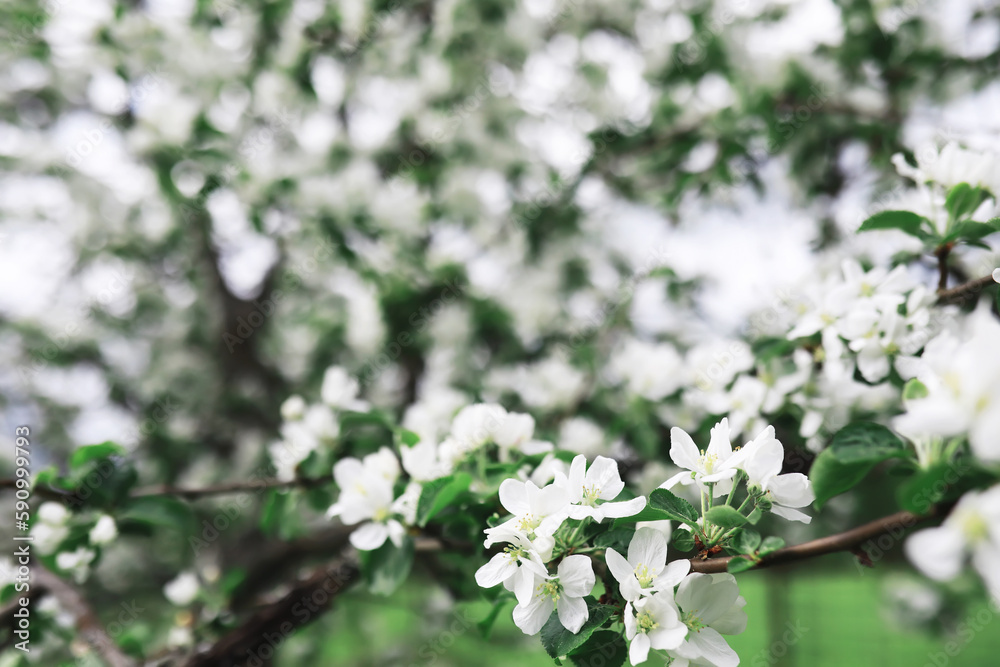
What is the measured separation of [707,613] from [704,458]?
158mm

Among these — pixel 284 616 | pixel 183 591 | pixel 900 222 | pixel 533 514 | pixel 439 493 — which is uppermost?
pixel 900 222

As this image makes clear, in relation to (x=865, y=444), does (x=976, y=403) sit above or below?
above

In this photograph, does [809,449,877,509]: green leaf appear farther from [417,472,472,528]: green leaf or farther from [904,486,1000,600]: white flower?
[417,472,472,528]: green leaf

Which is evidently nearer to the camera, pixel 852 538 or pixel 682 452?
pixel 852 538

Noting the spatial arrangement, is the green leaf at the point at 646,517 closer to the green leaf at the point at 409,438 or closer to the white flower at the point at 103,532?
the green leaf at the point at 409,438

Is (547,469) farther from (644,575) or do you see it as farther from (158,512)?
(158,512)

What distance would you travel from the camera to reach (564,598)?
643 mm

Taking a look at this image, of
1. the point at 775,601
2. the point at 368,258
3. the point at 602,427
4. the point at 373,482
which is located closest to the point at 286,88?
the point at 368,258

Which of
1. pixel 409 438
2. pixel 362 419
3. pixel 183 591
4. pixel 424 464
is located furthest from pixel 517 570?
pixel 183 591

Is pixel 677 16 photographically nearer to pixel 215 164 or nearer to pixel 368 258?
pixel 368 258

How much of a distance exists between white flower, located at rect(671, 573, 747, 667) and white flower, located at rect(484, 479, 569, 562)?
144mm

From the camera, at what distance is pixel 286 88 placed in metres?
2.45

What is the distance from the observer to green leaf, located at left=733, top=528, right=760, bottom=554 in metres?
0.60

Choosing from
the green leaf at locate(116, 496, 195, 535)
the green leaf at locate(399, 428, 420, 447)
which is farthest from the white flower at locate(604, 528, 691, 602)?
the green leaf at locate(116, 496, 195, 535)
